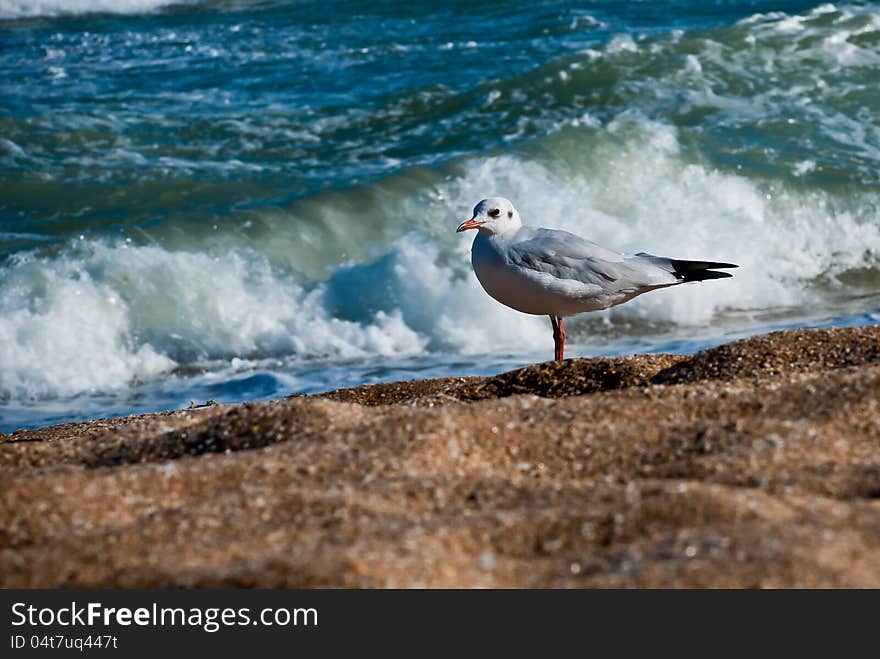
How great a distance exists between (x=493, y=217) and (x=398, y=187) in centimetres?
428

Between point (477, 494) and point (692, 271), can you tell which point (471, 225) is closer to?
point (692, 271)

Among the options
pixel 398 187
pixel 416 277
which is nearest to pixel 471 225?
pixel 416 277

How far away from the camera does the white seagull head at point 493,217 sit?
498 cm

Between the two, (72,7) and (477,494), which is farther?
(72,7)

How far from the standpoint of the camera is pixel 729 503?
2545mm

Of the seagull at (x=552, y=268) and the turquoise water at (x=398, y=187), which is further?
the turquoise water at (x=398, y=187)

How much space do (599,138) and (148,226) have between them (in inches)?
159

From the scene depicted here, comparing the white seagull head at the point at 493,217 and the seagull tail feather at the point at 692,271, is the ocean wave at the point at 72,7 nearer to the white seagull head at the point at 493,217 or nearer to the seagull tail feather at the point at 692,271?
the white seagull head at the point at 493,217

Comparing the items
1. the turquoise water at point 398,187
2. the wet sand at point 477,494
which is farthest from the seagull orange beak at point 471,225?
the turquoise water at point 398,187

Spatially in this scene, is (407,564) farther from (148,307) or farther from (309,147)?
(309,147)

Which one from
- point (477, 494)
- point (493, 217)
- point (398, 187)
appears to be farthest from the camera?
point (398, 187)

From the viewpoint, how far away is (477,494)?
2.80 meters

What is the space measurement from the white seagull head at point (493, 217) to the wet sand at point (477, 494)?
133 centimetres

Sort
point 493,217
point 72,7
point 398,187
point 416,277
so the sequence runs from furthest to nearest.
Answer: point 72,7
point 398,187
point 416,277
point 493,217
